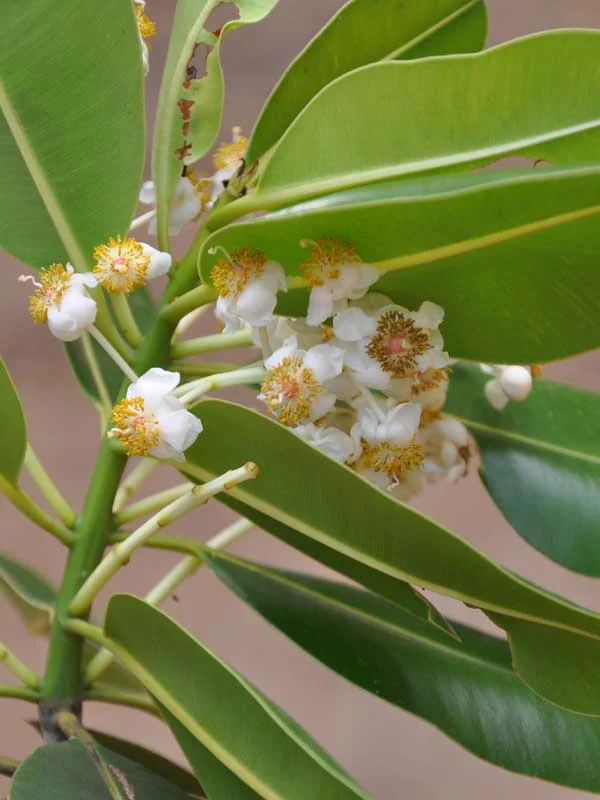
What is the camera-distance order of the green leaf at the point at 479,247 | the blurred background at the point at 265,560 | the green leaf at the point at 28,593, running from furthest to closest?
the blurred background at the point at 265,560 → the green leaf at the point at 28,593 → the green leaf at the point at 479,247

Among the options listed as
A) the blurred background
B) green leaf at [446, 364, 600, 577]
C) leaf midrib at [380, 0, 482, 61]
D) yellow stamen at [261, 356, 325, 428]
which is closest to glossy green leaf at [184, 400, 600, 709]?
yellow stamen at [261, 356, 325, 428]

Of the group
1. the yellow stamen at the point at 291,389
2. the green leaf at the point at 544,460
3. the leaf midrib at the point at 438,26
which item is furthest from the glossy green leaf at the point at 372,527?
the leaf midrib at the point at 438,26

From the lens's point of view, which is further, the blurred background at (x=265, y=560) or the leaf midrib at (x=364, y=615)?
the blurred background at (x=265, y=560)

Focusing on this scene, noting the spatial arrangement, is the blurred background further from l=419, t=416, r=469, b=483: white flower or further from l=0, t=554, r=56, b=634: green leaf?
l=419, t=416, r=469, b=483: white flower

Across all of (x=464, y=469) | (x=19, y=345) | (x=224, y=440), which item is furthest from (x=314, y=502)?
(x=19, y=345)

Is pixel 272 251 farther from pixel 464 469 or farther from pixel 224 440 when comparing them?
pixel 464 469

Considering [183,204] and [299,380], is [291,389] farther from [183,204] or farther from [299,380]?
[183,204]

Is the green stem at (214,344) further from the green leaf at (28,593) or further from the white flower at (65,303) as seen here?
the green leaf at (28,593)

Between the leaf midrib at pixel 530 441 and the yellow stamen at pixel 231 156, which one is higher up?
the yellow stamen at pixel 231 156
